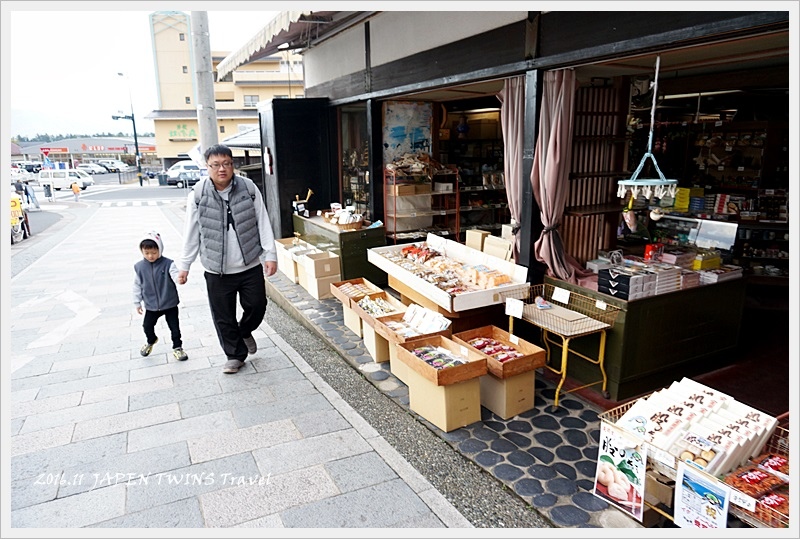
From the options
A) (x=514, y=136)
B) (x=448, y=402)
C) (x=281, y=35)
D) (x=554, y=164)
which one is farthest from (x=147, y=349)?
(x=281, y=35)

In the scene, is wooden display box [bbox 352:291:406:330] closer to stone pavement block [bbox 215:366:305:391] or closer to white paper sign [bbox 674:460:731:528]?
stone pavement block [bbox 215:366:305:391]

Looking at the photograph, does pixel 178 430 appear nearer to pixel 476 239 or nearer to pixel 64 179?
pixel 476 239

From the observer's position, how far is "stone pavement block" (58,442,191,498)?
3.58m

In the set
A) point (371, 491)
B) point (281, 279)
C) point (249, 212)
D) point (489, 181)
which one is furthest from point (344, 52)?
point (371, 491)

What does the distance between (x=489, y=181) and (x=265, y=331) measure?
15.6 ft

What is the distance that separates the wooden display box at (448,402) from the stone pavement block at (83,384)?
3113mm

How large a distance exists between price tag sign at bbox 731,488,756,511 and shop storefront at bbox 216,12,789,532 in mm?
1926

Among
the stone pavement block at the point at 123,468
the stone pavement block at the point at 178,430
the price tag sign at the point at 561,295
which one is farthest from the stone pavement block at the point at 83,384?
the price tag sign at the point at 561,295

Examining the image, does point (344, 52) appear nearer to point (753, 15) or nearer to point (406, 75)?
point (406, 75)

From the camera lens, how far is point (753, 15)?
10.3 feet

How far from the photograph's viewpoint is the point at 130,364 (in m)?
5.64

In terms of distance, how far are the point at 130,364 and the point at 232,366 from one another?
4.12ft

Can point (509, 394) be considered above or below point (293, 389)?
above

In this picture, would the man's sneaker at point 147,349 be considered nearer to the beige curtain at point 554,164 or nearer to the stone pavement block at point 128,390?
the stone pavement block at point 128,390
